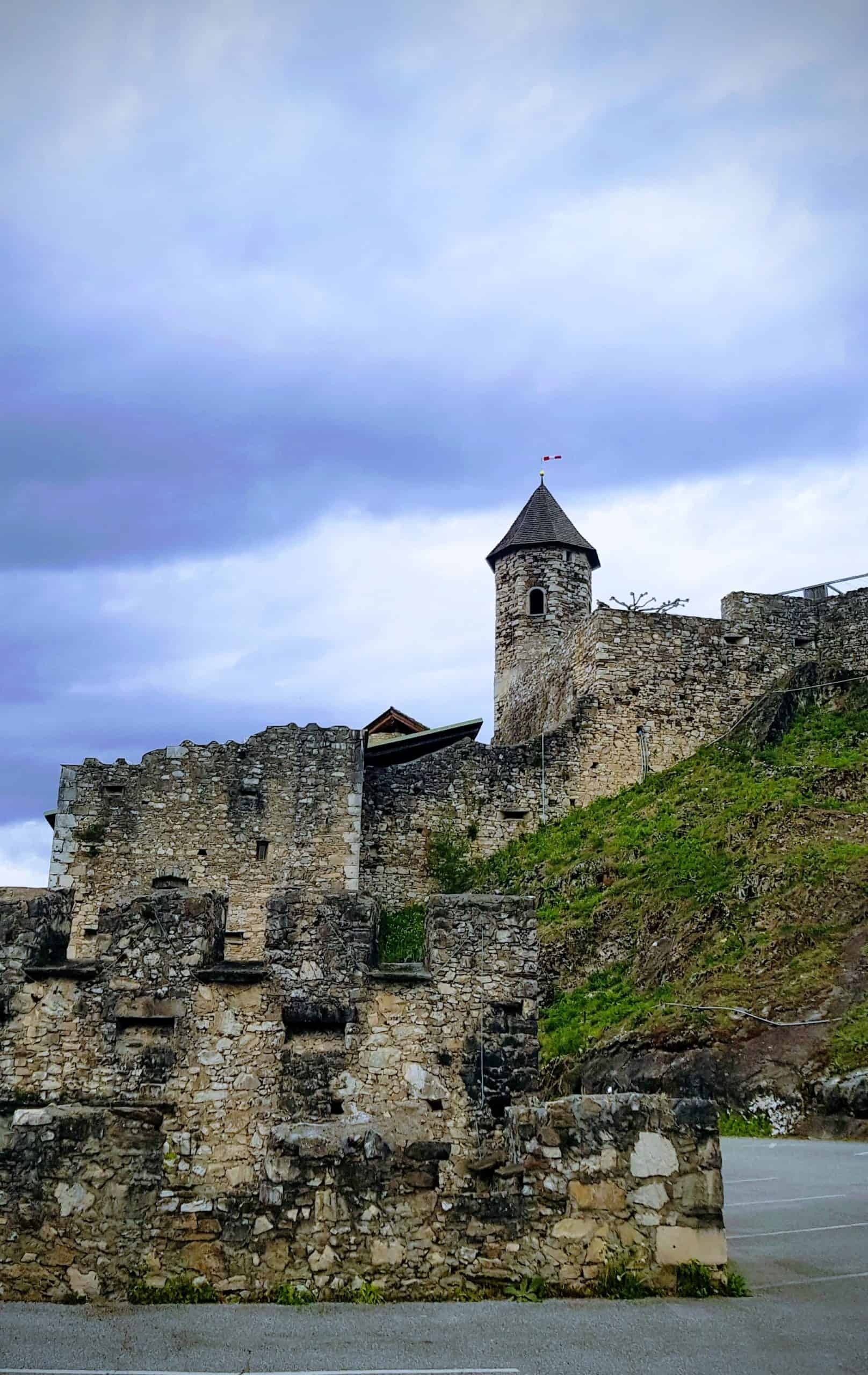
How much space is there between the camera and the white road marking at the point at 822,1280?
7.88m

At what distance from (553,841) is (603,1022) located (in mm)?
8664

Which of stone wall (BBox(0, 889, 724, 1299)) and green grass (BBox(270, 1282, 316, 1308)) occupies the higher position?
stone wall (BBox(0, 889, 724, 1299))

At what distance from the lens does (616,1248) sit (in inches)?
303

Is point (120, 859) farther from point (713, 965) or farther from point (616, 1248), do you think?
point (616, 1248)

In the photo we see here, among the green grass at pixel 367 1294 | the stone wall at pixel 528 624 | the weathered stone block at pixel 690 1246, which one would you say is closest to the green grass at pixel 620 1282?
the weathered stone block at pixel 690 1246

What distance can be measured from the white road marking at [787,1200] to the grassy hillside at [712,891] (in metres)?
4.27

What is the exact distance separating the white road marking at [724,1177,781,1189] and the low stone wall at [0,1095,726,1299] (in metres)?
4.46

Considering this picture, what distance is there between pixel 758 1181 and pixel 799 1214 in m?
1.72

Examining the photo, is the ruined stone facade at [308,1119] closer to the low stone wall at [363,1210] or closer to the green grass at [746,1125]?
the low stone wall at [363,1210]

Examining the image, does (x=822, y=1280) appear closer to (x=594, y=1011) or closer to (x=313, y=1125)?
(x=313, y=1125)

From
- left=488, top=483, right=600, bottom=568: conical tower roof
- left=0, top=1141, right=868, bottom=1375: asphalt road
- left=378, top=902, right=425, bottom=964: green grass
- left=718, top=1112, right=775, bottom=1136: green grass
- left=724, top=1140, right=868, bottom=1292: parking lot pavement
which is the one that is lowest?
left=0, top=1141, right=868, bottom=1375: asphalt road

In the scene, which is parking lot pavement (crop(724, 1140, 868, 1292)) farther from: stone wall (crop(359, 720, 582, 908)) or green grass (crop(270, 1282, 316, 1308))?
stone wall (crop(359, 720, 582, 908))

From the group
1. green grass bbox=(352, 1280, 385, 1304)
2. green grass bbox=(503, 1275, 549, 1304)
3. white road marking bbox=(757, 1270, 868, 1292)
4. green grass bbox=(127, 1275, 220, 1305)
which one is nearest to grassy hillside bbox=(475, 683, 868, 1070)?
white road marking bbox=(757, 1270, 868, 1292)

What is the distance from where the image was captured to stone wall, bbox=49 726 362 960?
25422 millimetres
